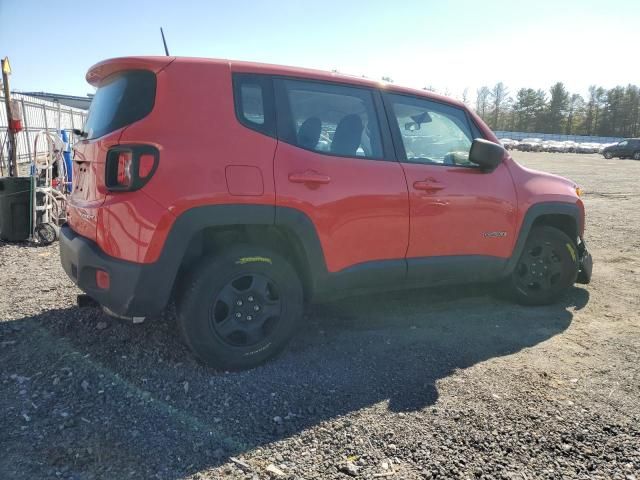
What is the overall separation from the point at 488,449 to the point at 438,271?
1589 millimetres

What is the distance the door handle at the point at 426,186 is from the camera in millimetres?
3486

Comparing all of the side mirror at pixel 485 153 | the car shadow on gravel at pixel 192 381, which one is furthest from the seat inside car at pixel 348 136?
the car shadow on gravel at pixel 192 381

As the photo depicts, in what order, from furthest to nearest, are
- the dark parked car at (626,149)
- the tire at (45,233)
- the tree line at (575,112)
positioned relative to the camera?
the tree line at (575,112)
the dark parked car at (626,149)
the tire at (45,233)

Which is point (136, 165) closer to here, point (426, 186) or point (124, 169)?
point (124, 169)

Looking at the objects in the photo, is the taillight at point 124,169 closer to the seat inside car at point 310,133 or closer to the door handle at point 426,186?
the seat inside car at point 310,133

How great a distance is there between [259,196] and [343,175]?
632 mm

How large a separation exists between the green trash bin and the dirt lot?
2.32 meters

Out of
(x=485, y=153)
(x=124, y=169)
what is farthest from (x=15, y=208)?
(x=485, y=153)

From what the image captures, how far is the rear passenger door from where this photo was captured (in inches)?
119

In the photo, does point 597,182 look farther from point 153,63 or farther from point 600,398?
point 153,63

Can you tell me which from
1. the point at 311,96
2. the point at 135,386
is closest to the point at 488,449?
the point at 135,386

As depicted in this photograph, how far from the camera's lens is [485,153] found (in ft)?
12.2

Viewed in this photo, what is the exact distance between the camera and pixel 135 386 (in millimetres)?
2840

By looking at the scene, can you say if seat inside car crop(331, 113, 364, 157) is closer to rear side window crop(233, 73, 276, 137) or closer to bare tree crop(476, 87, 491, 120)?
rear side window crop(233, 73, 276, 137)
